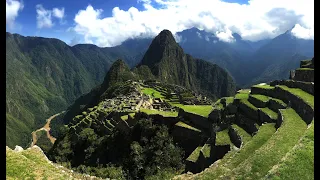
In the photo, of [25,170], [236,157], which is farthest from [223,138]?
[25,170]

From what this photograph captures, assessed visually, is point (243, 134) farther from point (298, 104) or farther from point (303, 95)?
point (303, 95)

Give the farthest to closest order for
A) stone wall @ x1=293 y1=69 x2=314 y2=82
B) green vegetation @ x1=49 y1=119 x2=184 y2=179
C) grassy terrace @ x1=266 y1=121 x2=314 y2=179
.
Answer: green vegetation @ x1=49 y1=119 x2=184 y2=179 < stone wall @ x1=293 y1=69 x2=314 y2=82 < grassy terrace @ x1=266 y1=121 x2=314 y2=179

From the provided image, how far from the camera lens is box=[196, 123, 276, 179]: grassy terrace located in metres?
19.4

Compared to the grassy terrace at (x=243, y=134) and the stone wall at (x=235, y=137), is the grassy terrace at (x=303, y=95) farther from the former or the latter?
the stone wall at (x=235, y=137)

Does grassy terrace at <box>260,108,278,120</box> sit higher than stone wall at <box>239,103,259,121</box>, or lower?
higher

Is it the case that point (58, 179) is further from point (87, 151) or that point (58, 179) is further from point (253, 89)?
point (87, 151)

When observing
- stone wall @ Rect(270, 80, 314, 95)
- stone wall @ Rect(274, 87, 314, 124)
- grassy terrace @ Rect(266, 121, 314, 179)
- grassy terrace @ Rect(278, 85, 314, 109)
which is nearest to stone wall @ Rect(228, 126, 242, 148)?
stone wall @ Rect(274, 87, 314, 124)

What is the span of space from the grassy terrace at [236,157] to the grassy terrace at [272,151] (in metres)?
1.15

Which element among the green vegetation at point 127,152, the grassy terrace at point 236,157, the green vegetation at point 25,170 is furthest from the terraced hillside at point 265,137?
the green vegetation at point 25,170

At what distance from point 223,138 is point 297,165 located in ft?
49.2

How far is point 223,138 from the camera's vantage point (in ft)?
99.4

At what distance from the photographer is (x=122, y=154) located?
157ft

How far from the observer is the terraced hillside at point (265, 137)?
16.3 metres

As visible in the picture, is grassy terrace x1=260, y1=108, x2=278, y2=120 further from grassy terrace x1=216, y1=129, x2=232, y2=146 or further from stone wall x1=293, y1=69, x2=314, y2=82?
stone wall x1=293, y1=69, x2=314, y2=82
